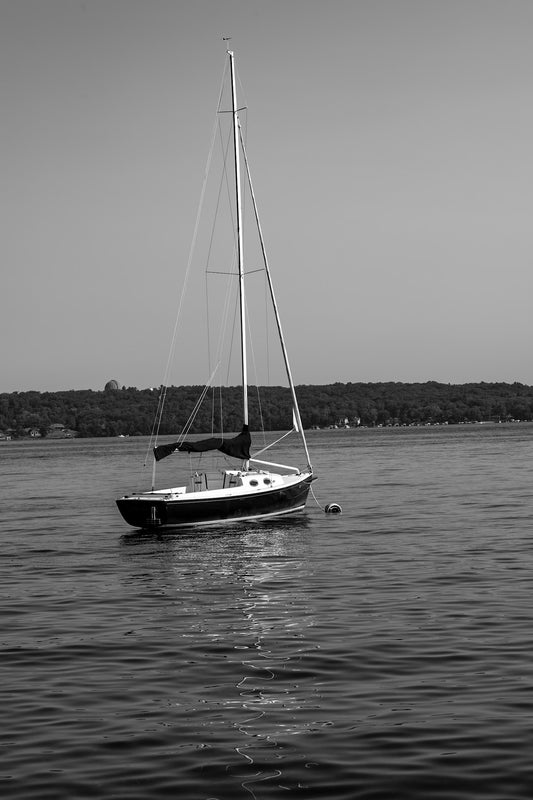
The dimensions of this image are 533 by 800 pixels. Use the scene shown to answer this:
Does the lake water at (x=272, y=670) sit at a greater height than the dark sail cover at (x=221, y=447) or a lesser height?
lesser

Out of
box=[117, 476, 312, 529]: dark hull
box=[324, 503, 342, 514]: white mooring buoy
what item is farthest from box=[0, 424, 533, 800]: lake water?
box=[324, 503, 342, 514]: white mooring buoy

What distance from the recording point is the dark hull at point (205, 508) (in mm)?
34344

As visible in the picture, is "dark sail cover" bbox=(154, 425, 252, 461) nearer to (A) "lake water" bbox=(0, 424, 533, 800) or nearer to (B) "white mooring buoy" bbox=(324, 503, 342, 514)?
(B) "white mooring buoy" bbox=(324, 503, 342, 514)

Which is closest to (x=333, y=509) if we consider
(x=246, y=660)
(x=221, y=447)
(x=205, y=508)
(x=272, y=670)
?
(x=221, y=447)

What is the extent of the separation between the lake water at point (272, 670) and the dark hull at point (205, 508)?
315cm

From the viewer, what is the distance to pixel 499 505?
41.8 meters

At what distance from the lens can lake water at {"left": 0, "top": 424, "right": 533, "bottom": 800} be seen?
32.6 feet

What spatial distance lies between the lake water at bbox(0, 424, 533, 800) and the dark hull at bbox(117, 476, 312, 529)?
315cm

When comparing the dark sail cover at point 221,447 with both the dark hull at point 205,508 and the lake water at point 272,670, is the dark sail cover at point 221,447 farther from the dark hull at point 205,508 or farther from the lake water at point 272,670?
the lake water at point 272,670

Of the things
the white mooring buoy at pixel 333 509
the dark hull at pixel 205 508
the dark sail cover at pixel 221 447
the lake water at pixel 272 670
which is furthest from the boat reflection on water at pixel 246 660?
the white mooring buoy at pixel 333 509

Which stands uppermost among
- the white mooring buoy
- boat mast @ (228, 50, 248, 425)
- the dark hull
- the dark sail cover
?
boat mast @ (228, 50, 248, 425)

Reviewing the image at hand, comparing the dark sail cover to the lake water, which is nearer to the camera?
the lake water

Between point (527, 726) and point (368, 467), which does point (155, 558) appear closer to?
point (527, 726)

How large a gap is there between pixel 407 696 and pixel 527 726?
1.74 m
